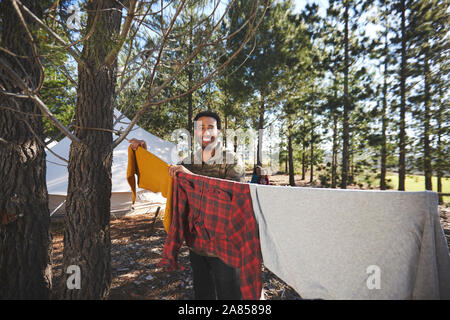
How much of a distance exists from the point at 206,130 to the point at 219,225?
892mm

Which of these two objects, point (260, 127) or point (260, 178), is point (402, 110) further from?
point (260, 127)

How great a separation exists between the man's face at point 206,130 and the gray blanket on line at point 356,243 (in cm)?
87

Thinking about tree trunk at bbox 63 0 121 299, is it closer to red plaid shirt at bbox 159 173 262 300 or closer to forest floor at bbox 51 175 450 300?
forest floor at bbox 51 175 450 300

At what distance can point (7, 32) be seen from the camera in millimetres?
1371

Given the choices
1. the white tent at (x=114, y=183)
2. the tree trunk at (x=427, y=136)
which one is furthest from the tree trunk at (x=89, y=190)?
the tree trunk at (x=427, y=136)

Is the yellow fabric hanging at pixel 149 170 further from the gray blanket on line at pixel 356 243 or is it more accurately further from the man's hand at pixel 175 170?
the gray blanket on line at pixel 356 243

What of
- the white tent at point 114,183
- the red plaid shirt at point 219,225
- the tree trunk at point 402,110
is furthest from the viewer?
the white tent at point 114,183

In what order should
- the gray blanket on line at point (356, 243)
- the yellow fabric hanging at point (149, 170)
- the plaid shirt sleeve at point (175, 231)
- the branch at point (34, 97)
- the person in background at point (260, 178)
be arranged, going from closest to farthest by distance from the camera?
the gray blanket on line at point (356, 243) < the branch at point (34, 97) < the plaid shirt sleeve at point (175, 231) < the yellow fabric hanging at point (149, 170) < the person in background at point (260, 178)

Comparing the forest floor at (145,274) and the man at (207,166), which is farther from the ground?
the man at (207,166)

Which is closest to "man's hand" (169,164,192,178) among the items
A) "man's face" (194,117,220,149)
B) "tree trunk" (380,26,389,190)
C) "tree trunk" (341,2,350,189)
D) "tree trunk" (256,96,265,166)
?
"man's face" (194,117,220,149)

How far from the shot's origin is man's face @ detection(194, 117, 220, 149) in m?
1.77

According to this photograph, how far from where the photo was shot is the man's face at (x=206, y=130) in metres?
1.77

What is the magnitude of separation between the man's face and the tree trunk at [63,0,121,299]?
80 cm

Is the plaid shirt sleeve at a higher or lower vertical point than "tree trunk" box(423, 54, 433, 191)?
lower
